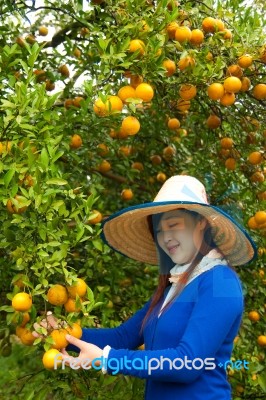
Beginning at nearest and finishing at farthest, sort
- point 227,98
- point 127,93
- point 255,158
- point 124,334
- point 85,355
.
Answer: point 85,355, point 124,334, point 127,93, point 227,98, point 255,158

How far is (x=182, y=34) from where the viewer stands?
228cm

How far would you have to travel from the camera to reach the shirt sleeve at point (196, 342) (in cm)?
163

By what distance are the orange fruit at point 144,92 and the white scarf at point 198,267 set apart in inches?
23.8

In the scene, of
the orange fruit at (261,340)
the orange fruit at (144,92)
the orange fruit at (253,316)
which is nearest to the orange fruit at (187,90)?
the orange fruit at (144,92)

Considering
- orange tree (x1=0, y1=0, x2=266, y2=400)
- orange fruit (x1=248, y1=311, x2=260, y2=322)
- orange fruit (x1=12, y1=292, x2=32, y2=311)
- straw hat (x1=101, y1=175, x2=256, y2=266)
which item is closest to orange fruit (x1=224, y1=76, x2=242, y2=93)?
orange tree (x1=0, y1=0, x2=266, y2=400)

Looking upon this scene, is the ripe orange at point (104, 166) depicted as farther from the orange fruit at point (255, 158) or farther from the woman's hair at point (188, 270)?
the woman's hair at point (188, 270)

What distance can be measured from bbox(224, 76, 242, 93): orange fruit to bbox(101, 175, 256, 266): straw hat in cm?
51

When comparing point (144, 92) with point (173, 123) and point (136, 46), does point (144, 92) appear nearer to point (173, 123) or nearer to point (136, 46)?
point (136, 46)

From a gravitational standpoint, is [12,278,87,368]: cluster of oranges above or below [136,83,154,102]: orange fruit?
below

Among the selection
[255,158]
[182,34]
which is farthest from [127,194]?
[182,34]

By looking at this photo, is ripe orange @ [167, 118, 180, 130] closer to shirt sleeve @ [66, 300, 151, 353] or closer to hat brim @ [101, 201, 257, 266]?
hat brim @ [101, 201, 257, 266]

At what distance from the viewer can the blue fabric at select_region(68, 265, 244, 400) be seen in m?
1.64

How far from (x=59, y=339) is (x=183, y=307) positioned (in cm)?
36

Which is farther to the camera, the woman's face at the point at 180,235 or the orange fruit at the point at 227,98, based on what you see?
the orange fruit at the point at 227,98
